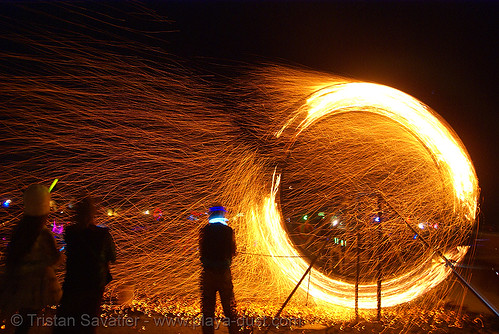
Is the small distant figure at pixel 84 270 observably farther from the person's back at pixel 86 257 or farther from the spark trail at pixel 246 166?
the spark trail at pixel 246 166

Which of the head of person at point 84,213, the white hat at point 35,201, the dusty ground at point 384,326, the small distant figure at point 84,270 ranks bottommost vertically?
the dusty ground at point 384,326

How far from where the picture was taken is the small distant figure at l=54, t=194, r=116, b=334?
3.23 metres

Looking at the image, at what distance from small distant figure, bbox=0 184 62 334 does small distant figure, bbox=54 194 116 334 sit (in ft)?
1.05

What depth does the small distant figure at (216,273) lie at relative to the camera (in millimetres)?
4281

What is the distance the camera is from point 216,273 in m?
4.31

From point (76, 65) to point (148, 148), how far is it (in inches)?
65.4

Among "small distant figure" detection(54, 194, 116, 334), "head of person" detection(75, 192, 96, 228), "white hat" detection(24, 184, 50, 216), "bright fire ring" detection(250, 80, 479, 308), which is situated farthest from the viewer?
"bright fire ring" detection(250, 80, 479, 308)

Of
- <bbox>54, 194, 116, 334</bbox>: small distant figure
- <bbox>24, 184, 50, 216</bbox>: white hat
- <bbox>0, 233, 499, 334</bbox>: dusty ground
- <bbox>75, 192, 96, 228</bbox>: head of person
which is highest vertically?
<bbox>24, 184, 50, 216</bbox>: white hat

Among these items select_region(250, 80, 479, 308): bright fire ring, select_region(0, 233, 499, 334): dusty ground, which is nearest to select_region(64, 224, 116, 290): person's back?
select_region(0, 233, 499, 334): dusty ground

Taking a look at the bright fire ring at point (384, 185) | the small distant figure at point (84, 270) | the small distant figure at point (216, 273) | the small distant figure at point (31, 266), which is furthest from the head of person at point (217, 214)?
the bright fire ring at point (384, 185)

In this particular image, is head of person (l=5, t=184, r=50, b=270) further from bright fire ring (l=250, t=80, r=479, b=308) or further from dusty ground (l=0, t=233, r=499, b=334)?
bright fire ring (l=250, t=80, r=479, b=308)

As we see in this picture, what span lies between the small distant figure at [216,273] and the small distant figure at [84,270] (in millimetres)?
1189

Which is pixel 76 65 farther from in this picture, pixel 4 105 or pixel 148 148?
pixel 148 148

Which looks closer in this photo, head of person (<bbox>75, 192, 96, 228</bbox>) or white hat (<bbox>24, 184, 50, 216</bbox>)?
head of person (<bbox>75, 192, 96, 228</bbox>)
